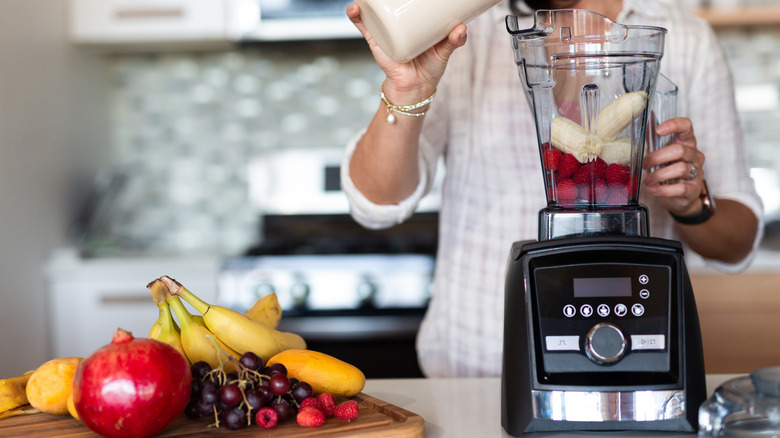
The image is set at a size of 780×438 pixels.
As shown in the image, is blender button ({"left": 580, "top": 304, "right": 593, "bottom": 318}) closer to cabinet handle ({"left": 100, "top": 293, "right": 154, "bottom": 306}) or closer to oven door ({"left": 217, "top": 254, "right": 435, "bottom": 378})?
oven door ({"left": 217, "top": 254, "right": 435, "bottom": 378})

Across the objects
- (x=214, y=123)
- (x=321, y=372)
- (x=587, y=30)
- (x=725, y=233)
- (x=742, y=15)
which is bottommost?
(x=321, y=372)

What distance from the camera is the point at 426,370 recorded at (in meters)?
1.46

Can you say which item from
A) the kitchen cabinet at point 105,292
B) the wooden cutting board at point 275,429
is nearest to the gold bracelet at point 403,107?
the wooden cutting board at point 275,429

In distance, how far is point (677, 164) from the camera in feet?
3.08

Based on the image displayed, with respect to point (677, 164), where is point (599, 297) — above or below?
below

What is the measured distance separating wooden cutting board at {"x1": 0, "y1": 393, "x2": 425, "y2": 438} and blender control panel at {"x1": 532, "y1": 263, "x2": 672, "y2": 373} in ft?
0.50

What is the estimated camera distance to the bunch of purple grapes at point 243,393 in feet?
2.38

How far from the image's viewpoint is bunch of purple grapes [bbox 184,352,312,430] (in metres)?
0.73

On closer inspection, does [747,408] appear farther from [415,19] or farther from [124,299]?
[124,299]

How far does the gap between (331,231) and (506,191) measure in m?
1.30

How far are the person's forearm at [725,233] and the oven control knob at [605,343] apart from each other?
1.89 feet

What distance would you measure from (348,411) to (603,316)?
0.26m

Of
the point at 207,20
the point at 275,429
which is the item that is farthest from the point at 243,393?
the point at 207,20

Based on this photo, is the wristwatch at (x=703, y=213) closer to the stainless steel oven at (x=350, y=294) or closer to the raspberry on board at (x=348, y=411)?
the raspberry on board at (x=348, y=411)
